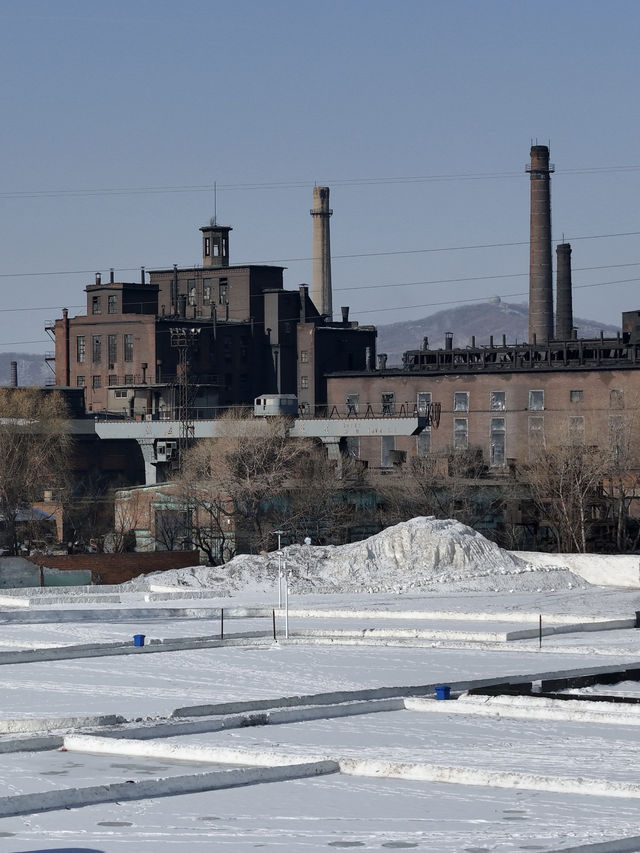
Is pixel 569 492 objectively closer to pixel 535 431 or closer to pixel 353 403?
pixel 535 431

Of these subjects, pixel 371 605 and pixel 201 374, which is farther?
pixel 201 374

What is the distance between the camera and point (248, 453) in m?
67.2

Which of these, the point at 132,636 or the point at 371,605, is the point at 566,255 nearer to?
the point at 371,605

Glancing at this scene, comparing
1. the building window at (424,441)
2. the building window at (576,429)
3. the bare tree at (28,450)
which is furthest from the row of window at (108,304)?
the building window at (576,429)

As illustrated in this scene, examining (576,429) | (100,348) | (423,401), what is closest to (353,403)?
(423,401)

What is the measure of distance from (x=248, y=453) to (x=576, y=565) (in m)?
20.5

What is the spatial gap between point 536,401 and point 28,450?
1115 inches

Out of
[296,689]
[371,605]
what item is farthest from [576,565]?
[296,689]

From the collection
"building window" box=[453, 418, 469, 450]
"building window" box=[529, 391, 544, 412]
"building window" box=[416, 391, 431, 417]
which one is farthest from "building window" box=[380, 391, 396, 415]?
"building window" box=[529, 391, 544, 412]

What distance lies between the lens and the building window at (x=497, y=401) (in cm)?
8550

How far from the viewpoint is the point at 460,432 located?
86.5 meters

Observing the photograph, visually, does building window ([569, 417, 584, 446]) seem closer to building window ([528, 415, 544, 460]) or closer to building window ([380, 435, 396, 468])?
building window ([528, 415, 544, 460])

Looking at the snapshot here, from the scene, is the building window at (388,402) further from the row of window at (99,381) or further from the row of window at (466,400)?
the row of window at (99,381)

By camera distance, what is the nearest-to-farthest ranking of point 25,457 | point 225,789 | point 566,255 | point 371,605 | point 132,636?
point 225,789
point 132,636
point 371,605
point 25,457
point 566,255
